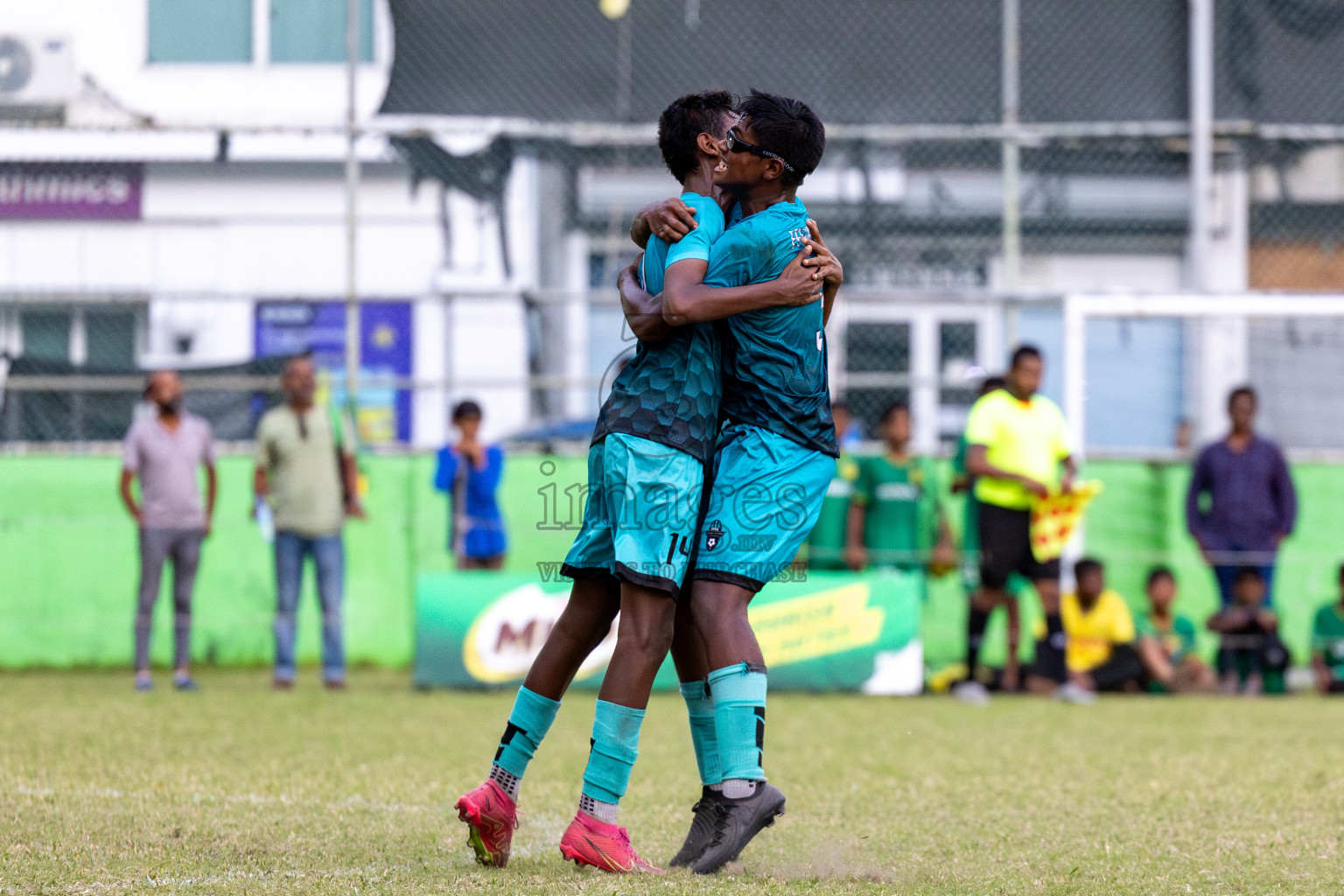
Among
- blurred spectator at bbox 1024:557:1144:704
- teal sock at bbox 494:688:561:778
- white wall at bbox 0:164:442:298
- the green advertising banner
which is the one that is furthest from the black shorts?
teal sock at bbox 494:688:561:778

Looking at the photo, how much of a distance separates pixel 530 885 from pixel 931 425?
847cm

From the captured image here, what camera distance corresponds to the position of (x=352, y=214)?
38.5 feet

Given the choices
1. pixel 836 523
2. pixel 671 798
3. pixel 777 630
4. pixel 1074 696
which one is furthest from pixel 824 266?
pixel 836 523

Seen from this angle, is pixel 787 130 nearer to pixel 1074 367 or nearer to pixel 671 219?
pixel 671 219

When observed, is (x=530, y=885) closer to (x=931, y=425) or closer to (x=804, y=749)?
(x=804, y=749)

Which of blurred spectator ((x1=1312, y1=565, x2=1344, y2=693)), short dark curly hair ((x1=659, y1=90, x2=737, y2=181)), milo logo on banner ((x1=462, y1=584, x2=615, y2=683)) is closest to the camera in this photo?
short dark curly hair ((x1=659, y1=90, x2=737, y2=181))

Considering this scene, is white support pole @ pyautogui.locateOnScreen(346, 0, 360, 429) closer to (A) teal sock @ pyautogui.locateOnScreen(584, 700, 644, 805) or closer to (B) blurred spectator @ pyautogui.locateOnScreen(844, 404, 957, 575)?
(B) blurred spectator @ pyautogui.locateOnScreen(844, 404, 957, 575)

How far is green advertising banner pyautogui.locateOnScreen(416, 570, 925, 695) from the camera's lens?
9844mm

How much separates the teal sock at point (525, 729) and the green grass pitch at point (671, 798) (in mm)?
257

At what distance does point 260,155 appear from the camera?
1200 cm

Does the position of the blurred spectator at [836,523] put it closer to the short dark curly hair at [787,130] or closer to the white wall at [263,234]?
the white wall at [263,234]

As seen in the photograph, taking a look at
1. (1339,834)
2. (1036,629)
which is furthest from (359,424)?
(1339,834)

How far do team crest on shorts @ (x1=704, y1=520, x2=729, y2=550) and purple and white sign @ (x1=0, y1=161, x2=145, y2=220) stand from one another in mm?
8893

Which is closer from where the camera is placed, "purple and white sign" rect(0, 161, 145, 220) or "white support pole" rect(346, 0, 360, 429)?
"white support pole" rect(346, 0, 360, 429)
